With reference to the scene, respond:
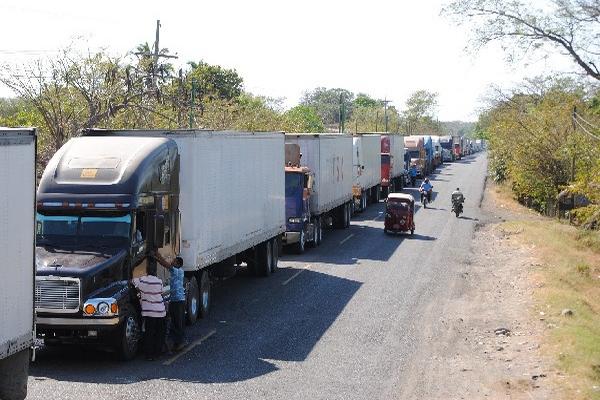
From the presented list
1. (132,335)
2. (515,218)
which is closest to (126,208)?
(132,335)

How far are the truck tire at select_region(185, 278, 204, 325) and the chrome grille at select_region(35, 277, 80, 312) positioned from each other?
3951 millimetres

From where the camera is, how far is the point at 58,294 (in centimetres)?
1441

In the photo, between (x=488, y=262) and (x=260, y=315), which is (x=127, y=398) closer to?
(x=260, y=315)

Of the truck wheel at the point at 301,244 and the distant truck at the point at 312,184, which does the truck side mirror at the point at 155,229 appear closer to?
the distant truck at the point at 312,184

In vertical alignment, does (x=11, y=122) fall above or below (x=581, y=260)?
above

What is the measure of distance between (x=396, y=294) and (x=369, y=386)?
8786mm

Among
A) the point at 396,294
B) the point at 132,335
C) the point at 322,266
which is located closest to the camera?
the point at 132,335

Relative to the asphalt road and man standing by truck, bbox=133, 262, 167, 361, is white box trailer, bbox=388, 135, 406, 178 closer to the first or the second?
the asphalt road

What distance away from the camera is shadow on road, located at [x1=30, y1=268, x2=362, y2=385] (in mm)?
14594

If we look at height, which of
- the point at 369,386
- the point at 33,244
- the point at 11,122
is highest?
the point at 11,122

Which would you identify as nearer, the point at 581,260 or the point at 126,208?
the point at 126,208

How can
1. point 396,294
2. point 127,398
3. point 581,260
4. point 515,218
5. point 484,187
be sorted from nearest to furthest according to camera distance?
point 127,398, point 396,294, point 581,260, point 515,218, point 484,187

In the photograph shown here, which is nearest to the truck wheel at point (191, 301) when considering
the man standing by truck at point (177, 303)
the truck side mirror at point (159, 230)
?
the man standing by truck at point (177, 303)

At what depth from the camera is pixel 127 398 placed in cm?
1307
